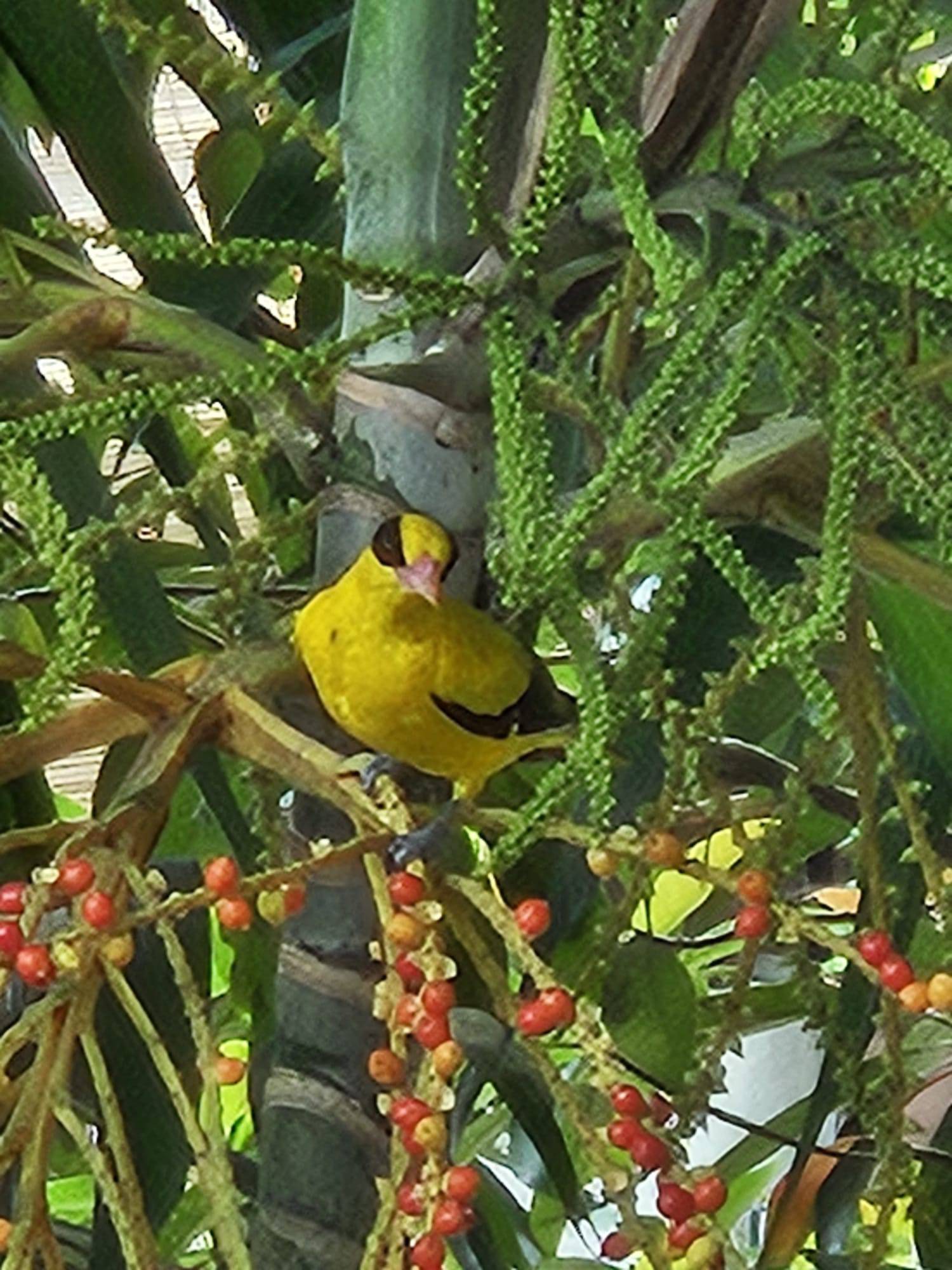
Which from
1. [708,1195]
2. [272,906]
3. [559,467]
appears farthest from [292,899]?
[559,467]

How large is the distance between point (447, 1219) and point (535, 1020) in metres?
0.05

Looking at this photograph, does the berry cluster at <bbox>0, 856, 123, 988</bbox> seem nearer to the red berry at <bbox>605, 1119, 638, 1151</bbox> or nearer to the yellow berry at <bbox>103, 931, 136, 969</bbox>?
the yellow berry at <bbox>103, 931, 136, 969</bbox>

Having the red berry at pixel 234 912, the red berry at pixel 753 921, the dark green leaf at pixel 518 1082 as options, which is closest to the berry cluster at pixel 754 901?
the red berry at pixel 753 921

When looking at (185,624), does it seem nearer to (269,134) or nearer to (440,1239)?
(269,134)

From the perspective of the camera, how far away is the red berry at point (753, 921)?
39cm

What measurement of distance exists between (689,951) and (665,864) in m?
0.50

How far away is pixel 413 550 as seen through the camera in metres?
0.46

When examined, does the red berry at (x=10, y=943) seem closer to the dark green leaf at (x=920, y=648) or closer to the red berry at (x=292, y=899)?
the red berry at (x=292, y=899)

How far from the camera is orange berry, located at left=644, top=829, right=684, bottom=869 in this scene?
Answer: 375 millimetres

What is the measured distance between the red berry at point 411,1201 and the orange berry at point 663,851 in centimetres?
8

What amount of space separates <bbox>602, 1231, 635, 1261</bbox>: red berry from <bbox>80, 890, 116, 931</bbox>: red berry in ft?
0.43

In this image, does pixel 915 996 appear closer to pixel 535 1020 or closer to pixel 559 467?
pixel 535 1020

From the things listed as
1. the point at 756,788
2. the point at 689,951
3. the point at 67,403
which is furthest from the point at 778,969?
the point at 67,403

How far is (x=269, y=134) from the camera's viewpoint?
2.11 feet
